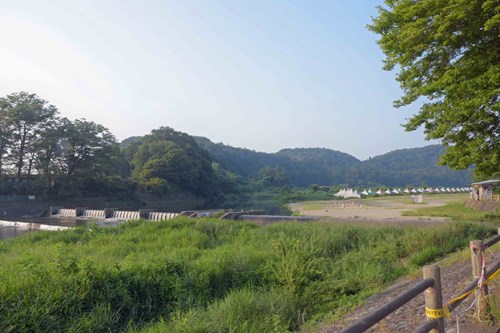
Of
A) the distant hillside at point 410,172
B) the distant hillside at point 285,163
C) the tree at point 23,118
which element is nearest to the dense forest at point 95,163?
the tree at point 23,118

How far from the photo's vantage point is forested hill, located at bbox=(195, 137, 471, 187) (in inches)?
5019

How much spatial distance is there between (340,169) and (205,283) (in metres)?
145

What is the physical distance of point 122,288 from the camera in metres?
6.06

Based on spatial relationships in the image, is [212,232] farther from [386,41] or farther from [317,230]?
[386,41]

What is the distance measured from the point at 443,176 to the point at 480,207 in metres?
125

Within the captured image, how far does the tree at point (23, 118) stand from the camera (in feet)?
137

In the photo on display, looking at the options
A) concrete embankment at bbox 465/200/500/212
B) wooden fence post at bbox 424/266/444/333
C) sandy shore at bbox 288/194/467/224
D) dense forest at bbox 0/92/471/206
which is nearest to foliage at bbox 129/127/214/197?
dense forest at bbox 0/92/471/206

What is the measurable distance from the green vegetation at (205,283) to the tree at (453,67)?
2.76 m

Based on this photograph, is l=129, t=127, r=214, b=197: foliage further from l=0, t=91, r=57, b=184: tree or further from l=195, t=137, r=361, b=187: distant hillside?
l=195, t=137, r=361, b=187: distant hillside

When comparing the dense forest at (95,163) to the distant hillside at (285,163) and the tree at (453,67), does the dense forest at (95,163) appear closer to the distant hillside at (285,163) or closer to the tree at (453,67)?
the distant hillside at (285,163)

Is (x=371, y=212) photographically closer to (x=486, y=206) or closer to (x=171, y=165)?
(x=486, y=206)

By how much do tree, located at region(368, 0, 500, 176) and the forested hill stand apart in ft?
334

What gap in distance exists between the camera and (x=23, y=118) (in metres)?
42.4

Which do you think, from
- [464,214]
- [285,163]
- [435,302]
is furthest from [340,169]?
[435,302]
